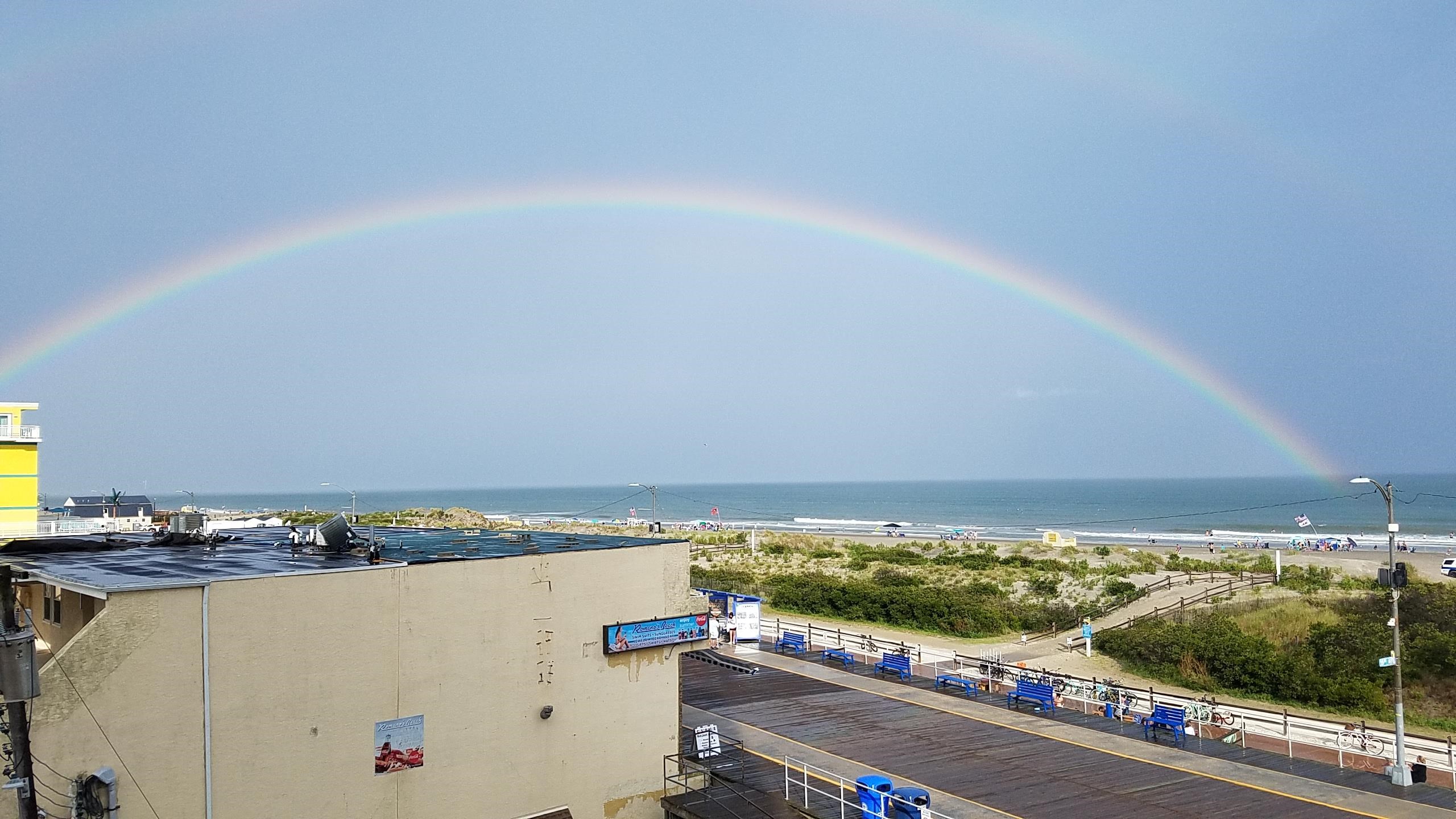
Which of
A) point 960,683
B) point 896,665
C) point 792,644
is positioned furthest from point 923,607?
point 960,683

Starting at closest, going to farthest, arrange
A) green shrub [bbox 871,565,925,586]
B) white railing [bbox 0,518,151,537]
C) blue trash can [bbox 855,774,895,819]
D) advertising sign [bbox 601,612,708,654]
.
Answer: blue trash can [bbox 855,774,895,819] < advertising sign [bbox 601,612,708,654] < white railing [bbox 0,518,151,537] < green shrub [bbox 871,565,925,586]

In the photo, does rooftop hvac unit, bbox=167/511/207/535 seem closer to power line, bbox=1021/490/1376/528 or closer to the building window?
the building window

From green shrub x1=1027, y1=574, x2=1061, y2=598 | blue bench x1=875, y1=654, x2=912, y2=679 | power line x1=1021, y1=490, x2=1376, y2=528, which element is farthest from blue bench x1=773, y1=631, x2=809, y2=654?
power line x1=1021, y1=490, x2=1376, y2=528

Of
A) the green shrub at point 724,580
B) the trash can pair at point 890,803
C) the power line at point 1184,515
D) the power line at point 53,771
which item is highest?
the power line at point 53,771

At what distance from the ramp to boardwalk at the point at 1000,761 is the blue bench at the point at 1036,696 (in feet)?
3.36

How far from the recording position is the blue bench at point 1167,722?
21219 mm

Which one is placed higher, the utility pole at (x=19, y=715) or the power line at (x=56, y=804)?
the utility pole at (x=19, y=715)

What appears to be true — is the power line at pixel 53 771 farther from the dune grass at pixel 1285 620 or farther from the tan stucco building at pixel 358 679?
the dune grass at pixel 1285 620

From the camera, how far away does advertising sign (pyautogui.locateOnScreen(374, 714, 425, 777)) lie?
15391mm

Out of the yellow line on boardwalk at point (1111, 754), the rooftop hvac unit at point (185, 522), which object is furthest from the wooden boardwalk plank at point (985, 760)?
the rooftop hvac unit at point (185, 522)

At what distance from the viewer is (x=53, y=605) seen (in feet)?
56.5

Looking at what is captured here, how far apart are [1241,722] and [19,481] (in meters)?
46.7

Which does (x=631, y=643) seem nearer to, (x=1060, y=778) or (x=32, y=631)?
(x=1060, y=778)

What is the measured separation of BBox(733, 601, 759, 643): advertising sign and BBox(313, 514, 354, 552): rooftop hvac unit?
17.8m
